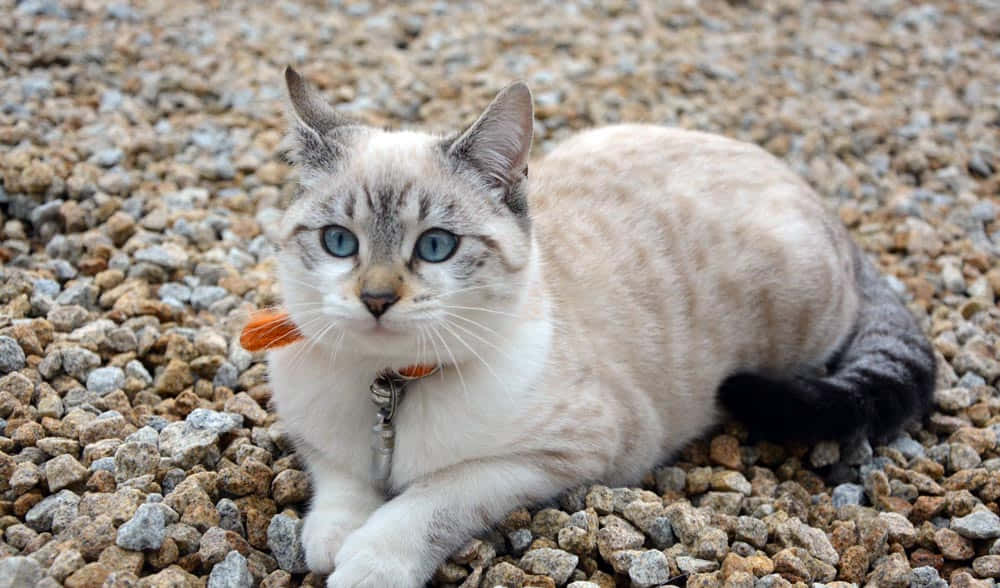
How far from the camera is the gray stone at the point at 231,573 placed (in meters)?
2.77

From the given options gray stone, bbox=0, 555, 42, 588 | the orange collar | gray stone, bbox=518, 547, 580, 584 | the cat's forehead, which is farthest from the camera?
the orange collar

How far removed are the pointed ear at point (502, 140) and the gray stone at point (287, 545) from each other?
4.27 feet

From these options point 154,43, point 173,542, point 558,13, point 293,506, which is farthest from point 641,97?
point 173,542

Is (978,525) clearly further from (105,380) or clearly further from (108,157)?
(108,157)

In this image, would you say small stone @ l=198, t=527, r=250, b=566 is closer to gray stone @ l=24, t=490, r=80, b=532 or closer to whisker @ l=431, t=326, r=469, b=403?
gray stone @ l=24, t=490, r=80, b=532

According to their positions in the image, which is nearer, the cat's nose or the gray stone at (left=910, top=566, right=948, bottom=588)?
the cat's nose

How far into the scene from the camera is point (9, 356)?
3.48 meters

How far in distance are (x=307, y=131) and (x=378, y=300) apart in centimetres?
79

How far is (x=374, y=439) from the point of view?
3193 millimetres

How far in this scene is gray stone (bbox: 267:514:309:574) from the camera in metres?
2.97

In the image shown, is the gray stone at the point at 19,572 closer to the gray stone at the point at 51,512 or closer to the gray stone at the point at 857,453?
the gray stone at the point at 51,512

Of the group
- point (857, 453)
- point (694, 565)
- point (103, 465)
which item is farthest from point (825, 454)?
point (103, 465)

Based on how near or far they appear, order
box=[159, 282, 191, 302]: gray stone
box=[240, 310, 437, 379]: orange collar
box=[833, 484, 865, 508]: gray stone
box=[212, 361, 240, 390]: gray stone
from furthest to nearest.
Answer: box=[159, 282, 191, 302]: gray stone < box=[212, 361, 240, 390]: gray stone < box=[833, 484, 865, 508]: gray stone < box=[240, 310, 437, 379]: orange collar

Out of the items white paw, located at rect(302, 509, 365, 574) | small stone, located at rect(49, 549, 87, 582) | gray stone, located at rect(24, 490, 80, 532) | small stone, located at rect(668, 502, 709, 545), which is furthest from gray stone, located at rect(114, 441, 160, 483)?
small stone, located at rect(668, 502, 709, 545)
